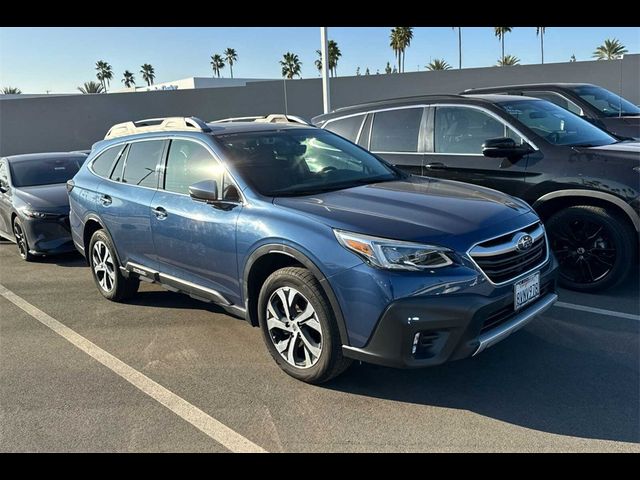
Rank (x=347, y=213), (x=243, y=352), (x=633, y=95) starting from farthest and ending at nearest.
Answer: (x=633, y=95), (x=243, y=352), (x=347, y=213)

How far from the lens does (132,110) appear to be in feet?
82.7

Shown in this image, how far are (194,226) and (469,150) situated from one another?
3.07m

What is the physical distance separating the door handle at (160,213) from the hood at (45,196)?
140 inches


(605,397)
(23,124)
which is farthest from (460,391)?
(23,124)

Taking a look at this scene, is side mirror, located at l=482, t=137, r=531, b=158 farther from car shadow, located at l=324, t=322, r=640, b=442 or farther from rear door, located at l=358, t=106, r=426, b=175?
car shadow, located at l=324, t=322, r=640, b=442

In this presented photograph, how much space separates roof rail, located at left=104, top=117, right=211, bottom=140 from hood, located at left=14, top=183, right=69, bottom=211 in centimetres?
186

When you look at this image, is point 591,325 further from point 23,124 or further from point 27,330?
point 23,124

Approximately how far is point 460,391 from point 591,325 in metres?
1.56

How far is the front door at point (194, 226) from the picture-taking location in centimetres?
399

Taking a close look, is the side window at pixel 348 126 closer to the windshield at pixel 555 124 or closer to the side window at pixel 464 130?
the side window at pixel 464 130

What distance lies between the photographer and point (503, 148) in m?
5.29

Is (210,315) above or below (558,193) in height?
below

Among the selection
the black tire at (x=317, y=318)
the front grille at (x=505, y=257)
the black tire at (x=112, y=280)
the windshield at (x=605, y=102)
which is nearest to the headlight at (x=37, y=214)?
the black tire at (x=112, y=280)

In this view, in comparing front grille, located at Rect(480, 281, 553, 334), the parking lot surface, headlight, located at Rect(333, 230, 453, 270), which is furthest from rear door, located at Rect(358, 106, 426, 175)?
headlight, located at Rect(333, 230, 453, 270)
